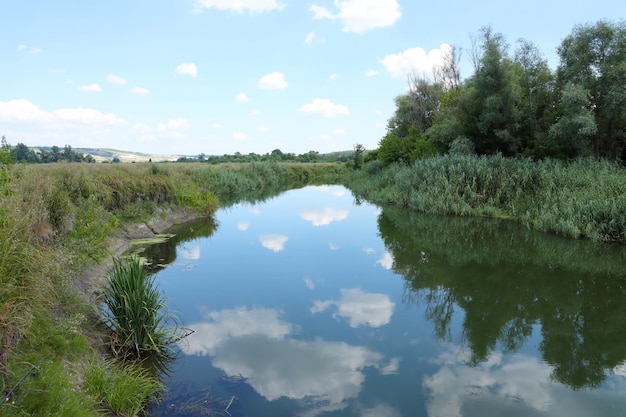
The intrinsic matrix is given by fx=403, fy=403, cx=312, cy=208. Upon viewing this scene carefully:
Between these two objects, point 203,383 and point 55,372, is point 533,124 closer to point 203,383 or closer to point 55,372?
point 203,383

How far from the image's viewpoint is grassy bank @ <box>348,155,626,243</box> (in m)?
12.7

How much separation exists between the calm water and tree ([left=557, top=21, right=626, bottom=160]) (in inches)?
342

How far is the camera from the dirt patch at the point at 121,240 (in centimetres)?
707

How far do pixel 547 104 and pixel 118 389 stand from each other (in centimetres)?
2320

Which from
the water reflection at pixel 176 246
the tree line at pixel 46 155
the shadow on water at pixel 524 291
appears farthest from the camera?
the tree line at pixel 46 155

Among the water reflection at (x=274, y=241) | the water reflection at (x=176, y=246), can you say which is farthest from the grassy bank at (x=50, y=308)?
the water reflection at (x=274, y=241)

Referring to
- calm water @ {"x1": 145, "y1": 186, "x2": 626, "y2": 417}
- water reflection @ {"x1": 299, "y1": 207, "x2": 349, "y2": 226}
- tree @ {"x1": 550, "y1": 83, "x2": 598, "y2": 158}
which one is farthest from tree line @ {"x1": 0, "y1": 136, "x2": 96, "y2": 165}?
tree @ {"x1": 550, "y1": 83, "x2": 598, "y2": 158}

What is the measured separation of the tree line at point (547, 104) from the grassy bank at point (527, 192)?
5.69 feet

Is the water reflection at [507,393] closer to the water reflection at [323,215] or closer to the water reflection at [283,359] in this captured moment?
the water reflection at [283,359]

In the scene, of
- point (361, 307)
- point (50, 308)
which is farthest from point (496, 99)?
point (50, 308)

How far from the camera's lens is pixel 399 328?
21.9 feet

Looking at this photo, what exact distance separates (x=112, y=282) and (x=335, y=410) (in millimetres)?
3559

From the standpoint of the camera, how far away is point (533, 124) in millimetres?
20906

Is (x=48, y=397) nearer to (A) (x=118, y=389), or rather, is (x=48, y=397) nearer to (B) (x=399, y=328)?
(A) (x=118, y=389)
